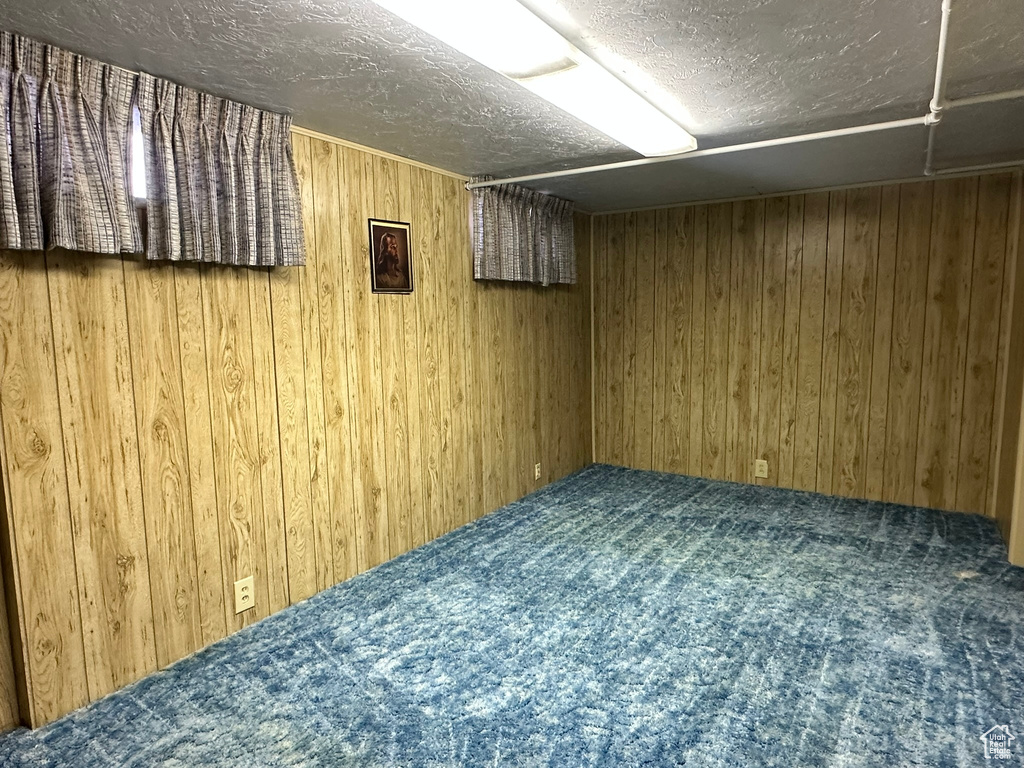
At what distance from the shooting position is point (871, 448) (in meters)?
4.25

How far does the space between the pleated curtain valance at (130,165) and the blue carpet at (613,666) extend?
5.23ft

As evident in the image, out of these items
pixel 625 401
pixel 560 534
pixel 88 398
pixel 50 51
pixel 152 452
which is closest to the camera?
pixel 50 51

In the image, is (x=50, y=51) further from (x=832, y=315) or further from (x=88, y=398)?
(x=832, y=315)

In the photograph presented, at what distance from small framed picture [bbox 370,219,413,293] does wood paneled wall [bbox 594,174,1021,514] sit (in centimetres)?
225

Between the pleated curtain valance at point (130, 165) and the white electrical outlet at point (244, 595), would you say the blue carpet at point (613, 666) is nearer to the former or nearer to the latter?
the white electrical outlet at point (244, 595)

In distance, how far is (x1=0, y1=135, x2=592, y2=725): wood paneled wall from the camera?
2.03 meters

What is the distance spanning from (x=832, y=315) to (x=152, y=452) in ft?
13.7

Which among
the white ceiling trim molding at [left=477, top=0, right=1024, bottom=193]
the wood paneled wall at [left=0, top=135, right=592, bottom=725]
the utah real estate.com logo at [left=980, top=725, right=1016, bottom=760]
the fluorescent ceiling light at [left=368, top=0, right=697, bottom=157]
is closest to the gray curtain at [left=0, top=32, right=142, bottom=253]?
the wood paneled wall at [left=0, top=135, right=592, bottom=725]

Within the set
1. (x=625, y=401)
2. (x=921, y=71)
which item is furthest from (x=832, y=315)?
(x=921, y=71)

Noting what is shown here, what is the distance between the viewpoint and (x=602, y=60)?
6.97 ft

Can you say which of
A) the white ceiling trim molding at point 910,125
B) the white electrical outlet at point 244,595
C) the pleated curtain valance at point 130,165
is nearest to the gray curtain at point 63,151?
the pleated curtain valance at point 130,165

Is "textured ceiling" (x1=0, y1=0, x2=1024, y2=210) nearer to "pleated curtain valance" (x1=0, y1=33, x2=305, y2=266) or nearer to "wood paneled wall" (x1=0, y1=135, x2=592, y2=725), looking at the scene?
"pleated curtain valance" (x1=0, y1=33, x2=305, y2=266)

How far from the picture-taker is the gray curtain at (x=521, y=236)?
3.87 meters

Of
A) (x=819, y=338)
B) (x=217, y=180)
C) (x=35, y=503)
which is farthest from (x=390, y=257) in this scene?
(x=819, y=338)
